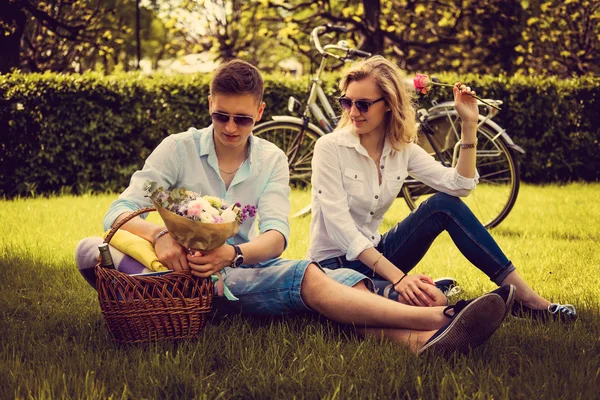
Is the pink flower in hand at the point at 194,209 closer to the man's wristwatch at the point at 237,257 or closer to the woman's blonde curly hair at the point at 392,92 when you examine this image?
the man's wristwatch at the point at 237,257

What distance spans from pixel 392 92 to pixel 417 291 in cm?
108

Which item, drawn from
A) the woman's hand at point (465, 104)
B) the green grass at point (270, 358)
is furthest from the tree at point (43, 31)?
the woman's hand at point (465, 104)

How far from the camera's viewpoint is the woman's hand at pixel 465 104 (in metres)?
3.71

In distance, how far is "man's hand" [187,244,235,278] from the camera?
2775 mm

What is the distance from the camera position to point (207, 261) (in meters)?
2.79

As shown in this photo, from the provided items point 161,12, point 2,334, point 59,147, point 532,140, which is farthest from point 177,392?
point 161,12

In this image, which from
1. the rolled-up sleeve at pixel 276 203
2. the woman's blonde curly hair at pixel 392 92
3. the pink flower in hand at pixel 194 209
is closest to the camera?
the pink flower in hand at pixel 194 209

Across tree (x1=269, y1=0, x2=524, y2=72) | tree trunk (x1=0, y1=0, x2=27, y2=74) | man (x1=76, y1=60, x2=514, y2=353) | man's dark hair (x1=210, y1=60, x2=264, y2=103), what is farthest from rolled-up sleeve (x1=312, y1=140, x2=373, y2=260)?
tree (x1=269, y1=0, x2=524, y2=72)

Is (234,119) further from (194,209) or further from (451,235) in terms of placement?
(451,235)

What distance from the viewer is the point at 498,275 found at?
3539 millimetres

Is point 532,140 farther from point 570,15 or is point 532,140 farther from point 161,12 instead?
point 161,12

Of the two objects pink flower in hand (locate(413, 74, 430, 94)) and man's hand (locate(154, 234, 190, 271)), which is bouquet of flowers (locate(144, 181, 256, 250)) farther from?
pink flower in hand (locate(413, 74, 430, 94))

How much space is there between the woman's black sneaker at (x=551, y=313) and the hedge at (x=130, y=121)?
5913mm

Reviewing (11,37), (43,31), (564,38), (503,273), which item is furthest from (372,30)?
(503,273)
